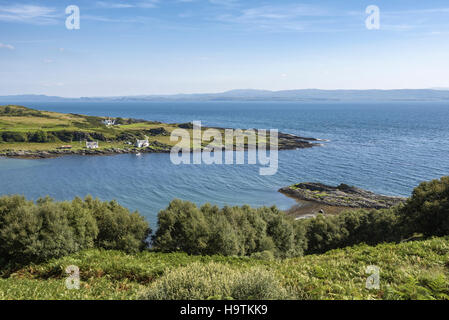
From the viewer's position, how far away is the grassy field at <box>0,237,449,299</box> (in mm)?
9527

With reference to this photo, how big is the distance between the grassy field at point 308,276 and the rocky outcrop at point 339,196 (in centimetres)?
3668

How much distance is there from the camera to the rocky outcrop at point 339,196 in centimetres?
5100

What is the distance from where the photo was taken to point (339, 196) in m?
55.3

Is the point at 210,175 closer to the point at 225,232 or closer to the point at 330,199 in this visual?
the point at 330,199

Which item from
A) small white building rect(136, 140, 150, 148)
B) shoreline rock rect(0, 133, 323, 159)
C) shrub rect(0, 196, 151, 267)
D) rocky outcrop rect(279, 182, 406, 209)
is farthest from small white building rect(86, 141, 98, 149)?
shrub rect(0, 196, 151, 267)

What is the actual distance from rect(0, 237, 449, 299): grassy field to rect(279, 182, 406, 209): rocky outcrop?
3668 centimetres

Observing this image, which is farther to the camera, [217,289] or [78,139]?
[78,139]

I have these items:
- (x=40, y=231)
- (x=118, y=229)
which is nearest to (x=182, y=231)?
(x=118, y=229)

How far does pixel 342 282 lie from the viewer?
36.7 ft

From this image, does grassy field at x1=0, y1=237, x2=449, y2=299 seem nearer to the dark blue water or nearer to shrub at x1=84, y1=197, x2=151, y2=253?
shrub at x1=84, y1=197, x2=151, y2=253

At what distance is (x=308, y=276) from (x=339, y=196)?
47270 mm
